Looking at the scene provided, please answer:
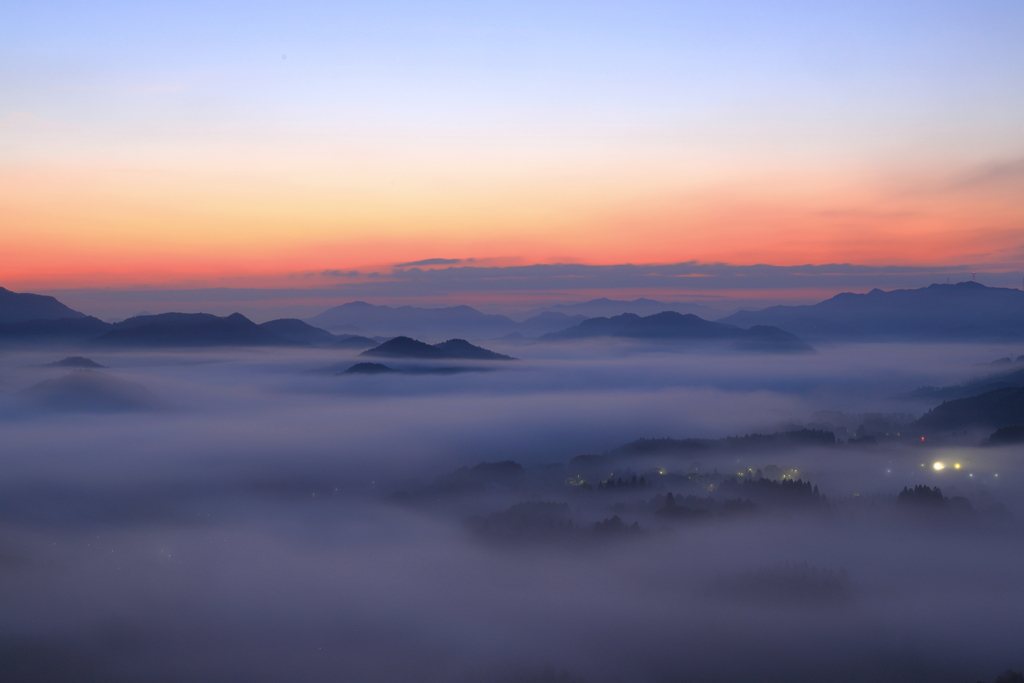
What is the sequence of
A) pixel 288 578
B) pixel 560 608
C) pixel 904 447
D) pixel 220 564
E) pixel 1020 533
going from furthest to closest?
pixel 904 447 → pixel 220 564 → pixel 288 578 → pixel 560 608 → pixel 1020 533

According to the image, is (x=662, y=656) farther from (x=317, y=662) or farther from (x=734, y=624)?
(x=317, y=662)

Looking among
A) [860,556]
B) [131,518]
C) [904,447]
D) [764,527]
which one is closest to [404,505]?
[131,518]

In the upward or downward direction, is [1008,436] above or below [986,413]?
below

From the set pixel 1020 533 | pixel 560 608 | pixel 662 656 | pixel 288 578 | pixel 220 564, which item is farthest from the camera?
pixel 220 564

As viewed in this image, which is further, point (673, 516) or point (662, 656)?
point (673, 516)

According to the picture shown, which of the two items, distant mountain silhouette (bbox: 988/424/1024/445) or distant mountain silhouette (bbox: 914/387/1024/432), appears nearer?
distant mountain silhouette (bbox: 988/424/1024/445)

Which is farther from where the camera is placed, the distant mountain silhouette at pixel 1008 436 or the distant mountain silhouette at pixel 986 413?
the distant mountain silhouette at pixel 986 413

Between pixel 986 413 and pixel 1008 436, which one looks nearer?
pixel 1008 436

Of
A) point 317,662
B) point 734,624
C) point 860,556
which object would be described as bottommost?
point 317,662
